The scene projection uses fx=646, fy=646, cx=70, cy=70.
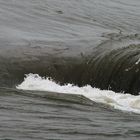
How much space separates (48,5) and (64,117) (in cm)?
A: 1218

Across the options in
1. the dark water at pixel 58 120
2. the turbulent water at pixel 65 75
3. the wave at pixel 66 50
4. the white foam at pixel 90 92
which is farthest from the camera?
the wave at pixel 66 50

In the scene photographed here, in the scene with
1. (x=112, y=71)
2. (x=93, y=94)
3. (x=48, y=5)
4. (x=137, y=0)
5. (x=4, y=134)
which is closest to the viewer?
(x=4, y=134)

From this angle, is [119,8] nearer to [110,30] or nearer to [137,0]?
[137,0]

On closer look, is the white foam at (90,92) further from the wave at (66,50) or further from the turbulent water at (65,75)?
the wave at (66,50)

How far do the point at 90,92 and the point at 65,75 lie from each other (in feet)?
3.77

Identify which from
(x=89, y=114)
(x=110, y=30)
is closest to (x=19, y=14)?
(x=110, y=30)

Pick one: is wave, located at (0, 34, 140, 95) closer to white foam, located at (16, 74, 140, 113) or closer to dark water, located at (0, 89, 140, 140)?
white foam, located at (16, 74, 140, 113)

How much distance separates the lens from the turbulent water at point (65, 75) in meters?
9.00

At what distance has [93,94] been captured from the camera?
475 inches

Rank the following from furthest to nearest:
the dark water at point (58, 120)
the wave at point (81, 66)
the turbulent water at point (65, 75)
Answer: the wave at point (81, 66) < the turbulent water at point (65, 75) < the dark water at point (58, 120)

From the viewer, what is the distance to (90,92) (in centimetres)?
1236

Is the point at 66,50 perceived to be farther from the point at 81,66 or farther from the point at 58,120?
the point at 58,120

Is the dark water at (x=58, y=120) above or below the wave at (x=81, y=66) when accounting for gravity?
below

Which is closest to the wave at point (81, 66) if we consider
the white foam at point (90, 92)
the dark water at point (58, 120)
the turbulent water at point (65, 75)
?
the turbulent water at point (65, 75)
